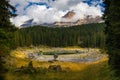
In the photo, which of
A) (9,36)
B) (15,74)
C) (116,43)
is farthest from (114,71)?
(15,74)

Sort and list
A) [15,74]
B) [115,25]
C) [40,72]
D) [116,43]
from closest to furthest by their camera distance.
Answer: [115,25], [116,43], [15,74], [40,72]

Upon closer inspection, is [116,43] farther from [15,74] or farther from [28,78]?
[15,74]

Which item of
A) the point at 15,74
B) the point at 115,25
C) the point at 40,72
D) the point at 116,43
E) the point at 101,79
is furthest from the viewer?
the point at 40,72

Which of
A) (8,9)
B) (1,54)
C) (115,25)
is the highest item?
(8,9)

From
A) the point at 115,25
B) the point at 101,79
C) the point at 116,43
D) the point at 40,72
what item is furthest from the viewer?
the point at 40,72

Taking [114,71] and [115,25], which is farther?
[114,71]

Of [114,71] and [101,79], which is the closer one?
[114,71]

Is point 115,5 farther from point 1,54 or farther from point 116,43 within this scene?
point 1,54

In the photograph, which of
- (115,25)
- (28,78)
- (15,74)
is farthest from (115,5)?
(15,74)

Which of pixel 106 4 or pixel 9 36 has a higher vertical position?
pixel 106 4
